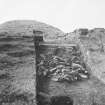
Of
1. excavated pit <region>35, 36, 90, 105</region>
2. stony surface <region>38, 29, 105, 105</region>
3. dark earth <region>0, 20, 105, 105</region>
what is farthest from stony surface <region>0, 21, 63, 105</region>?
stony surface <region>38, 29, 105, 105</region>

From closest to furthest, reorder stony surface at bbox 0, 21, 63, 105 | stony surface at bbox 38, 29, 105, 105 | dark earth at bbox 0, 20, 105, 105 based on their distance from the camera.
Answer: stony surface at bbox 0, 21, 63, 105, dark earth at bbox 0, 20, 105, 105, stony surface at bbox 38, 29, 105, 105

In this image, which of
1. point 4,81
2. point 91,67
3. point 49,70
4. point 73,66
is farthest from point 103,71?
point 4,81

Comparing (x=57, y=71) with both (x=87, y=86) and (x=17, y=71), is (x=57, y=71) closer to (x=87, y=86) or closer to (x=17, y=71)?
(x=87, y=86)

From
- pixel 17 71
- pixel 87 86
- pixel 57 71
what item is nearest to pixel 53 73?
pixel 57 71

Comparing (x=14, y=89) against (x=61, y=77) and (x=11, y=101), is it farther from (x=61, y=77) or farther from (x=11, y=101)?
(x=61, y=77)

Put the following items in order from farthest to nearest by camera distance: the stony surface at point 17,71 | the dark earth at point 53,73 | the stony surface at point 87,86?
the stony surface at point 87,86 < the dark earth at point 53,73 < the stony surface at point 17,71

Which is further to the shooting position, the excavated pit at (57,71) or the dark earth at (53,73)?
the excavated pit at (57,71)

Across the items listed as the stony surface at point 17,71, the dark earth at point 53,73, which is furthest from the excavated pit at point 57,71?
the stony surface at point 17,71

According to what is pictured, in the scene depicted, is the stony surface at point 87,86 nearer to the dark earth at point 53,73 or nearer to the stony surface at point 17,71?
the dark earth at point 53,73

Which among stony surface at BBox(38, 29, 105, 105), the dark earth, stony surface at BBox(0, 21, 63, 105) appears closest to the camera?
stony surface at BBox(0, 21, 63, 105)

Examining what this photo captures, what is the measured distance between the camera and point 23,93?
3.03 m

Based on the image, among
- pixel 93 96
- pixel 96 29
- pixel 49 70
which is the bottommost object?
pixel 93 96

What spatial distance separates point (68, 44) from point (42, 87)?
2.63m

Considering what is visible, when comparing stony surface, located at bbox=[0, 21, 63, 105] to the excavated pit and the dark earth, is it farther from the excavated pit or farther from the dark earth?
the excavated pit
